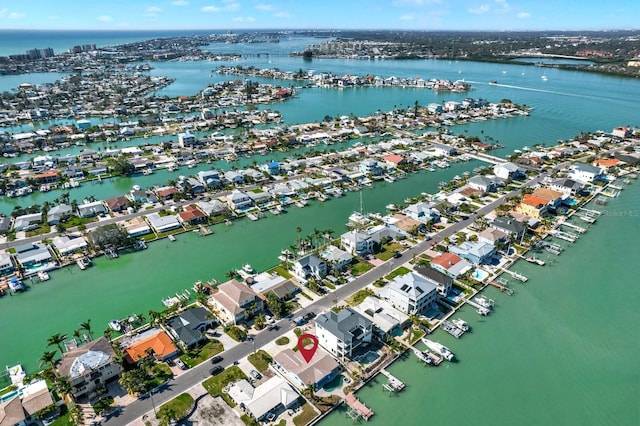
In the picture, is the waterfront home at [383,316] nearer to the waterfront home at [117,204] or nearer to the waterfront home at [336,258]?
the waterfront home at [336,258]

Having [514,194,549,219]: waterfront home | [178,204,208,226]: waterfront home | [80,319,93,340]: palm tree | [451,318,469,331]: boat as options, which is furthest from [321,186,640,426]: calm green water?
[178,204,208,226]: waterfront home

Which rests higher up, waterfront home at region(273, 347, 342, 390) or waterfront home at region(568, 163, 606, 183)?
waterfront home at region(568, 163, 606, 183)

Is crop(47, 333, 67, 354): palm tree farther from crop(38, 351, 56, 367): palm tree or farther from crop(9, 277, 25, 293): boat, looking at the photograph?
crop(9, 277, 25, 293): boat

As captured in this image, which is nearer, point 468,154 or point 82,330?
point 82,330

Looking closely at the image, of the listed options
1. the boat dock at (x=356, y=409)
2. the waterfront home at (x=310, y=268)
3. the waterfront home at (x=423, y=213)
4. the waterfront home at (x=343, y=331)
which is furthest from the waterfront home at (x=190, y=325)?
the waterfront home at (x=423, y=213)

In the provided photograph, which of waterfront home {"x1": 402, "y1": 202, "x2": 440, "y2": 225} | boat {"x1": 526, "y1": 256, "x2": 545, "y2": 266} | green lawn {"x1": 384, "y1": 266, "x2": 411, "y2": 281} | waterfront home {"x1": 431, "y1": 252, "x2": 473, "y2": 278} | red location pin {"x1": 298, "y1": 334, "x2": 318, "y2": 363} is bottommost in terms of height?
red location pin {"x1": 298, "y1": 334, "x2": 318, "y2": 363}

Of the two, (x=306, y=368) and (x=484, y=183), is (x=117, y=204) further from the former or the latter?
(x=484, y=183)

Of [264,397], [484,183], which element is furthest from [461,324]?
[484,183]

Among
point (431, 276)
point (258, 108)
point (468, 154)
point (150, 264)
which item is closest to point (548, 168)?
point (468, 154)

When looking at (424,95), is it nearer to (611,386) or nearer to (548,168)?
(548,168)
